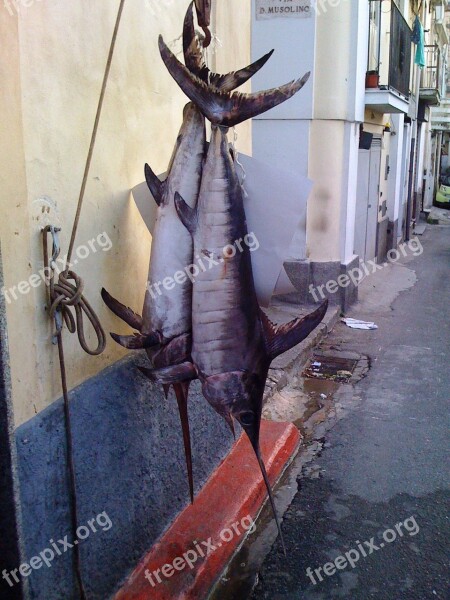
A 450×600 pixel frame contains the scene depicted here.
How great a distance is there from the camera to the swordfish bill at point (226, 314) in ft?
8.30

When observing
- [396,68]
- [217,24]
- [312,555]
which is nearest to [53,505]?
[312,555]

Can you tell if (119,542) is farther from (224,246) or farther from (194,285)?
(224,246)

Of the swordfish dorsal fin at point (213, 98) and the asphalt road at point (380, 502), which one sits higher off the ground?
the swordfish dorsal fin at point (213, 98)

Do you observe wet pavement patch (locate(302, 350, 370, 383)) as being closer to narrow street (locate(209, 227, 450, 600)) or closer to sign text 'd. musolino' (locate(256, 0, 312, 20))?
narrow street (locate(209, 227, 450, 600))

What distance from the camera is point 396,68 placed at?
12.1m

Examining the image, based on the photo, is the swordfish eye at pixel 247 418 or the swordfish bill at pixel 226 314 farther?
the swordfish eye at pixel 247 418

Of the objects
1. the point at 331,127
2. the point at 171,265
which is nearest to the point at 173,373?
the point at 171,265

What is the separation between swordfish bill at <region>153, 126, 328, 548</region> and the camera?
2531 mm

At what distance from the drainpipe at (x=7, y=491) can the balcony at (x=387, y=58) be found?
30.6ft

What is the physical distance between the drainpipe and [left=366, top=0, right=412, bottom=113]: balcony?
9.33 metres

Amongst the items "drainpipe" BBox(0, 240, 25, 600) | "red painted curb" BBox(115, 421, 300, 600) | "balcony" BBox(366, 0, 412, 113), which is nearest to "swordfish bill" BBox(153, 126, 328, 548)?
"drainpipe" BBox(0, 240, 25, 600)

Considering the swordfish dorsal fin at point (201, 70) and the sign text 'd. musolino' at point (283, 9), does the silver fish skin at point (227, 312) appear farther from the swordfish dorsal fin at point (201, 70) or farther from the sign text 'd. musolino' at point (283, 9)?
the sign text 'd. musolino' at point (283, 9)

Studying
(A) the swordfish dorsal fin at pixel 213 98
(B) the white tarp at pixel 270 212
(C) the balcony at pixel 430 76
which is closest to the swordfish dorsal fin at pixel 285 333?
(B) the white tarp at pixel 270 212

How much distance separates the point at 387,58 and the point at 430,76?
30.1 ft
